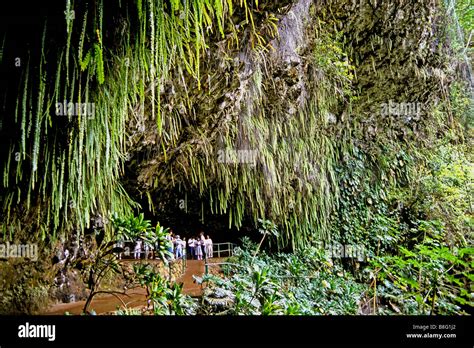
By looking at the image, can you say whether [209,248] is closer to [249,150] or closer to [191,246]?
[191,246]

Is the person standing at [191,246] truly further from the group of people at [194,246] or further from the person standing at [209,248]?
the person standing at [209,248]

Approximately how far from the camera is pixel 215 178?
3139mm

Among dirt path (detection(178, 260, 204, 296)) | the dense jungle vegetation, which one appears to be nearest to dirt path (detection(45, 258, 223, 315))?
the dense jungle vegetation

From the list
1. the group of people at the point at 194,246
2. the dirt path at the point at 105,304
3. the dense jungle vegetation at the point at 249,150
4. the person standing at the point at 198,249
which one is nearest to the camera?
the dense jungle vegetation at the point at 249,150

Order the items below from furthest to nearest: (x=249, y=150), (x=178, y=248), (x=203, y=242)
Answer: (x=203, y=242), (x=249, y=150), (x=178, y=248)

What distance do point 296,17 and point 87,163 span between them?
8.61 feet

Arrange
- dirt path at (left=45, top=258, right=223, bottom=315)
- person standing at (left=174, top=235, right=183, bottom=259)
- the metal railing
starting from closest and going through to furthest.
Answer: dirt path at (left=45, top=258, right=223, bottom=315), person standing at (left=174, top=235, right=183, bottom=259), the metal railing

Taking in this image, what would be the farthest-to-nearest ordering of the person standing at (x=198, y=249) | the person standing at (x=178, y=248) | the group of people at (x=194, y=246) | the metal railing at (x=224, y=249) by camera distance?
the metal railing at (x=224, y=249) → the person standing at (x=198, y=249) → the group of people at (x=194, y=246) → the person standing at (x=178, y=248)

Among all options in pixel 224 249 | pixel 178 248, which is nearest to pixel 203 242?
pixel 224 249

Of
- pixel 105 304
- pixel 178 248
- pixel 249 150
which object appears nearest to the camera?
pixel 105 304

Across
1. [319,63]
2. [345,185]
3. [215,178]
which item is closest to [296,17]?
[319,63]

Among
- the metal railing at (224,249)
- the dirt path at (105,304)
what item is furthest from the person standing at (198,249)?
the dirt path at (105,304)

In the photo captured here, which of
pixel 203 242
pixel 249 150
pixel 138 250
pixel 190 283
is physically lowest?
pixel 190 283

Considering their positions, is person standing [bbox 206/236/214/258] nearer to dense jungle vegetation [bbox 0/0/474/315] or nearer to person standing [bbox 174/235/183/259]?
dense jungle vegetation [bbox 0/0/474/315]
